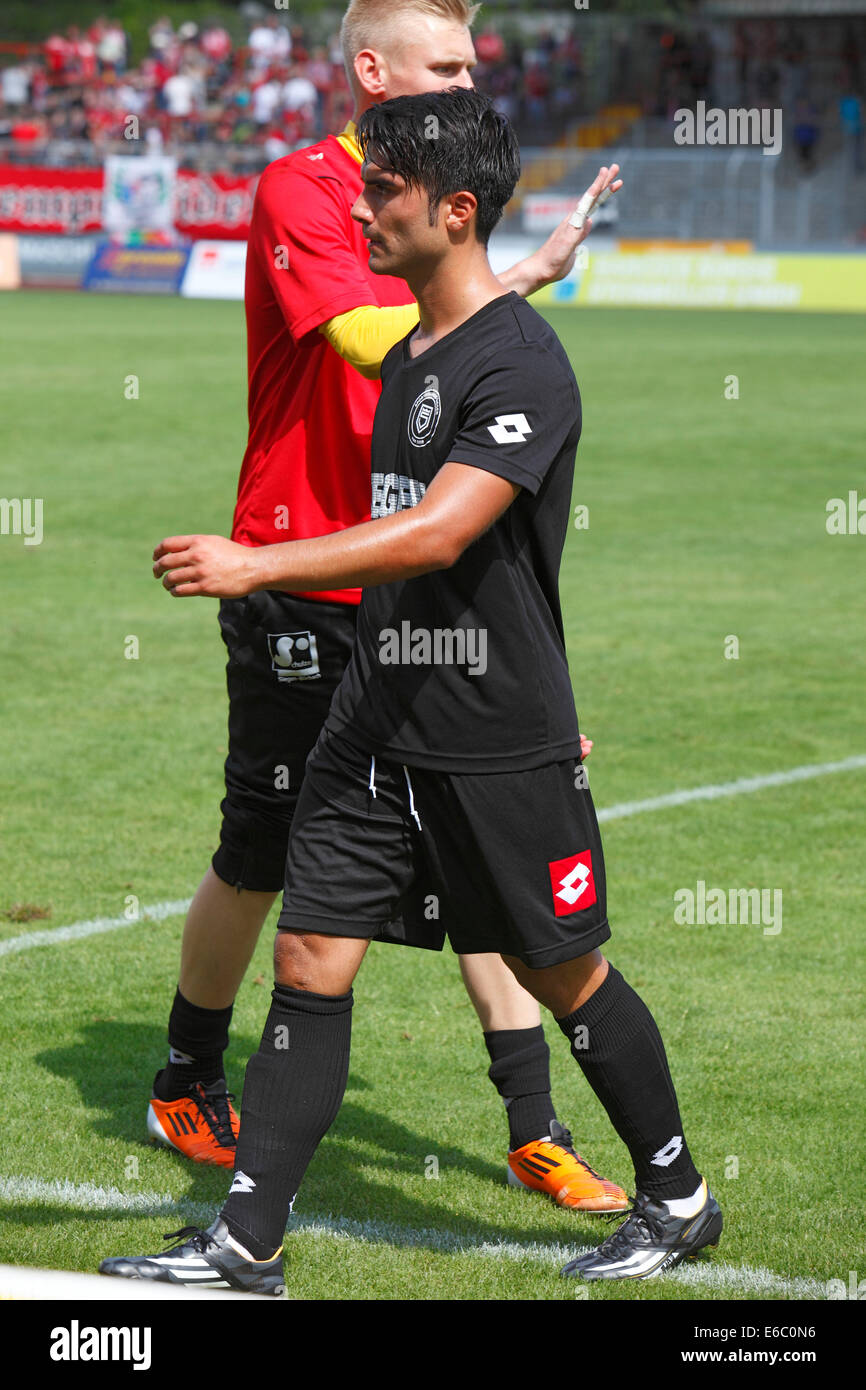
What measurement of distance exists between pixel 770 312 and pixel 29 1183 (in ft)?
82.7

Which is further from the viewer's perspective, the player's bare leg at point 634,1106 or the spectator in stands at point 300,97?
the spectator in stands at point 300,97

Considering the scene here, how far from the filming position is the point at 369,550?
2877 millimetres

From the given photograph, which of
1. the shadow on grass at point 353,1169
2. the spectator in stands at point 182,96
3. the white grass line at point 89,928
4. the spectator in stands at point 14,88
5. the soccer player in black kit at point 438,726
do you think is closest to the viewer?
the soccer player in black kit at point 438,726

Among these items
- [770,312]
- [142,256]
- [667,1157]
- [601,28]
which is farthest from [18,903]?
[601,28]

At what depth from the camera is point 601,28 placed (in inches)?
Answer: 1737

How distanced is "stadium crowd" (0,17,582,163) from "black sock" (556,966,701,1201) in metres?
37.5

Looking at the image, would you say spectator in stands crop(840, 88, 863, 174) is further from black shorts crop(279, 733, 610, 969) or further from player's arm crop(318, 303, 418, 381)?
black shorts crop(279, 733, 610, 969)

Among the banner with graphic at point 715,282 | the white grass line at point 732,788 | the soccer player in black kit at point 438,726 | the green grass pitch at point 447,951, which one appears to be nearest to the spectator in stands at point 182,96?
the banner with graphic at point 715,282

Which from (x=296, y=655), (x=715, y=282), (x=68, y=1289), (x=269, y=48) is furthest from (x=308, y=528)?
(x=269, y=48)

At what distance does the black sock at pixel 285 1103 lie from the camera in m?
3.08

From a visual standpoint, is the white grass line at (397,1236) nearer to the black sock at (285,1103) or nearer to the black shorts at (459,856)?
the black sock at (285,1103)

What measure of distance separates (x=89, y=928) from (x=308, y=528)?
2111mm

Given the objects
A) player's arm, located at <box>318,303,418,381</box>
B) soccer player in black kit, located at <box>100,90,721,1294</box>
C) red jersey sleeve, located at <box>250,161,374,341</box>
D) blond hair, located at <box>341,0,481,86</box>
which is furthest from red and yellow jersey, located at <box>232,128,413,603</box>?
soccer player in black kit, located at <box>100,90,721,1294</box>

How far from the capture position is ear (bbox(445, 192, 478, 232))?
3.01 m
